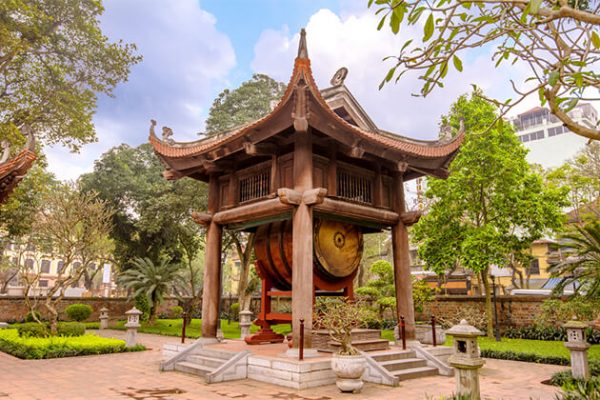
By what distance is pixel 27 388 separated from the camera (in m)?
7.70

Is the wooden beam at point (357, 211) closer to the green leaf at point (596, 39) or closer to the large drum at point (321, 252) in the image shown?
the large drum at point (321, 252)

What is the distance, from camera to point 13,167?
7895mm

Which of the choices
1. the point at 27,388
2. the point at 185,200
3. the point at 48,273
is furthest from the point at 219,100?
the point at 48,273

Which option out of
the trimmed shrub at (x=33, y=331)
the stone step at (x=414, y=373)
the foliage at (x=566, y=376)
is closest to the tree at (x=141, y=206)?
the trimmed shrub at (x=33, y=331)

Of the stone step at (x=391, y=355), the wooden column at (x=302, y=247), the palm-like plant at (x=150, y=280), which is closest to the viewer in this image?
the wooden column at (x=302, y=247)

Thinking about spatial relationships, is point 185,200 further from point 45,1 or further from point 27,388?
point 27,388

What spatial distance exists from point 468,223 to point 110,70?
16.3 metres

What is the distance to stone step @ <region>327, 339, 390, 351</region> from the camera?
9.09 metres

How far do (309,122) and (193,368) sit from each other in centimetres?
579

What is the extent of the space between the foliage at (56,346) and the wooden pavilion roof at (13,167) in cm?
583

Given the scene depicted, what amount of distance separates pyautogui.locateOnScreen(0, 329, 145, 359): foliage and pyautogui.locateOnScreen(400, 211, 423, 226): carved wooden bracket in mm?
9715

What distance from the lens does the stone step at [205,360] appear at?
29.5 ft

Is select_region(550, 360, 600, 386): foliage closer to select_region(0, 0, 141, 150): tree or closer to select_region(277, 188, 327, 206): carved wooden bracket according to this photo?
select_region(277, 188, 327, 206): carved wooden bracket

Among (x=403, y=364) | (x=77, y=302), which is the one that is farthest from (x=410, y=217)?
(x=77, y=302)
